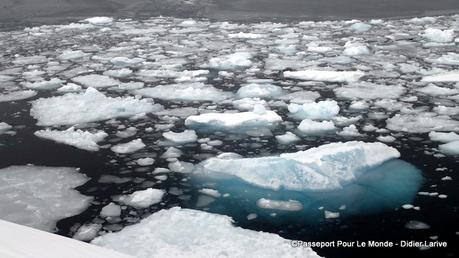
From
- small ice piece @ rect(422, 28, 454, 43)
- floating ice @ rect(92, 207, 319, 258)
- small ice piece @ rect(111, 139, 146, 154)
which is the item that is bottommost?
floating ice @ rect(92, 207, 319, 258)

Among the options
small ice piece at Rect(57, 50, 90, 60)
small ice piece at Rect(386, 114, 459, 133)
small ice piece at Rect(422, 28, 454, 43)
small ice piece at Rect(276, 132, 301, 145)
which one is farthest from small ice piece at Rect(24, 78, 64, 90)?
small ice piece at Rect(422, 28, 454, 43)

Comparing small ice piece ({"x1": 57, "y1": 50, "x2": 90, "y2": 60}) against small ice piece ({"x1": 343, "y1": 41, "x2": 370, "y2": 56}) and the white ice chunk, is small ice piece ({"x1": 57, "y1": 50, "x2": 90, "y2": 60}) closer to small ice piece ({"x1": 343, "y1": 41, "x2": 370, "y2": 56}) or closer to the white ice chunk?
the white ice chunk

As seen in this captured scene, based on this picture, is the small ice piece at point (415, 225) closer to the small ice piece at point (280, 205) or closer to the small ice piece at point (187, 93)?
the small ice piece at point (280, 205)

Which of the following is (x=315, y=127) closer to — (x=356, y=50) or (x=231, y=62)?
(x=231, y=62)

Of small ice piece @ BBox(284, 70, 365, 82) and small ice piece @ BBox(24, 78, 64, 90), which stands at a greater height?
small ice piece @ BBox(284, 70, 365, 82)

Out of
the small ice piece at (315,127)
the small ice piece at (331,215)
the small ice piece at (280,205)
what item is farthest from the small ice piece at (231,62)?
the small ice piece at (331,215)

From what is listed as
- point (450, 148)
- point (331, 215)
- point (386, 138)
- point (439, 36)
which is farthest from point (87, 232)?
point (439, 36)
